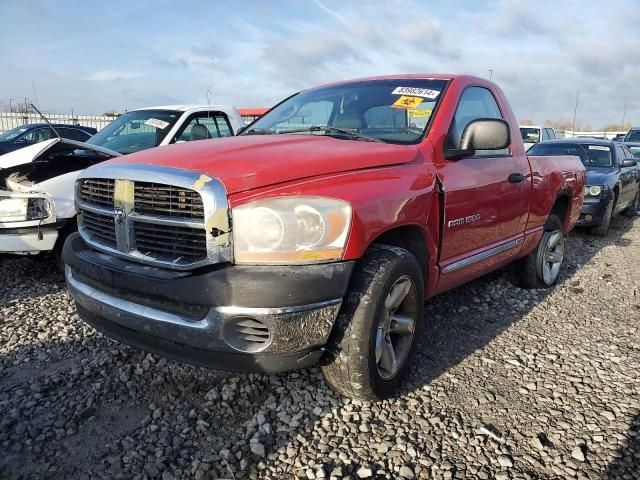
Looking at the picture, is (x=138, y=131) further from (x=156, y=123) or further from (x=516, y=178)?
(x=516, y=178)

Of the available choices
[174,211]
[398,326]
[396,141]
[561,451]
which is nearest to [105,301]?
[174,211]

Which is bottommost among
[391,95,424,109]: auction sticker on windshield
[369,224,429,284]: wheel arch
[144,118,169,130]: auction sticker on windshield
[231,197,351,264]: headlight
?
[369,224,429,284]: wheel arch

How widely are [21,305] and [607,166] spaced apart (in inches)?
368

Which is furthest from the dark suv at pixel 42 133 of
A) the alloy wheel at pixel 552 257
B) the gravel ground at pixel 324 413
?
the alloy wheel at pixel 552 257

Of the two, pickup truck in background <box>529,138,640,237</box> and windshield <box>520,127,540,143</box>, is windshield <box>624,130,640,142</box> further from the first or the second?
pickup truck in background <box>529,138,640,237</box>

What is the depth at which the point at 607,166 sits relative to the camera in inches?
364

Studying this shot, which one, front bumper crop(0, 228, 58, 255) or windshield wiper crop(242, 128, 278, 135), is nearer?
windshield wiper crop(242, 128, 278, 135)

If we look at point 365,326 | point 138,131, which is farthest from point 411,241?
point 138,131

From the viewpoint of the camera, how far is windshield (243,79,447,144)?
11.1ft

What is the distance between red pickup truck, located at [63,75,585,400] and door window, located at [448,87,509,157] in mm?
41

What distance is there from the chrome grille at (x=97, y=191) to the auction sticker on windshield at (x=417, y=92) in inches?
79.9

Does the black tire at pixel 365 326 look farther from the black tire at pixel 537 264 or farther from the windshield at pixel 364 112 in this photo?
the black tire at pixel 537 264

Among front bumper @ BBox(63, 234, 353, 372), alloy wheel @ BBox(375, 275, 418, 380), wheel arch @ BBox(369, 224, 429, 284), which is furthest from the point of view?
wheel arch @ BBox(369, 224, 429, 284)

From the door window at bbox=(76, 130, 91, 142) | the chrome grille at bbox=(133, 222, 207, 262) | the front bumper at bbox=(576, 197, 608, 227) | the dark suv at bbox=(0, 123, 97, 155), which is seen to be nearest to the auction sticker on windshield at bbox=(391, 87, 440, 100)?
the chrome grille at bbox=(133, 222, 207, 262)
